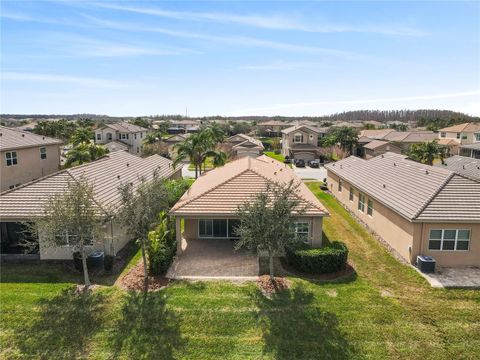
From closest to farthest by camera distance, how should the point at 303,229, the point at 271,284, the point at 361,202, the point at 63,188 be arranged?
the point at 271,284 < the point at 303,229 < the point at 63,188 < the point at 361,202

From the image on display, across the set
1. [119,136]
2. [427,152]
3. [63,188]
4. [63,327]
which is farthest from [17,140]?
[427,152]

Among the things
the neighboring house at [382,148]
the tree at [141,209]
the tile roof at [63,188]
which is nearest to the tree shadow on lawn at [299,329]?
the tree at [141,209]

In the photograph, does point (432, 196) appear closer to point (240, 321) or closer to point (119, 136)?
point (240, 321)

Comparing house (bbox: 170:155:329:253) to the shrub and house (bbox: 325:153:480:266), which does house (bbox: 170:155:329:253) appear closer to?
the shrub

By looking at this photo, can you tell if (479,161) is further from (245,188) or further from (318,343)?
(318,343)

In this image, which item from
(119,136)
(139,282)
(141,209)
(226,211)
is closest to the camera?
(141,209)

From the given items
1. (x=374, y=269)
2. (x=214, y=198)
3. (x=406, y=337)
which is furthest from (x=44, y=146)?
(x=406, y=337)
